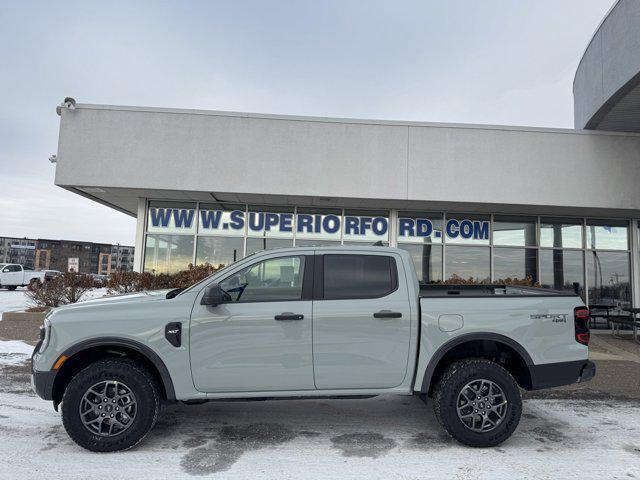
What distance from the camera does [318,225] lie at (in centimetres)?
1289

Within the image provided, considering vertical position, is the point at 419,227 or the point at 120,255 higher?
the point at 120,255

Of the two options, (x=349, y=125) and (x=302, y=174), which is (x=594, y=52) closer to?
(x=349, y=125)

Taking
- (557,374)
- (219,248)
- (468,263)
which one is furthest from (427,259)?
(557,374)

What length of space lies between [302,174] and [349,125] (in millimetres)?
1760

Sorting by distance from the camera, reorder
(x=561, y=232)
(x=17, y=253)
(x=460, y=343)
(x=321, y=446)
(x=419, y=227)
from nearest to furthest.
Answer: (x=321, y=446), (x=460, y=343), (x=419, y=227), (x=561, y=232), (x=17, y=253)

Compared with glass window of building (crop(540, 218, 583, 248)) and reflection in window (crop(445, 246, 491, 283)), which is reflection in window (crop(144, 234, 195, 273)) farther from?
glass window of building (crop(540, 218, 583, 248))

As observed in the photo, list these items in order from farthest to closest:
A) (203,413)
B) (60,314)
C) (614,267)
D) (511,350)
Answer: (614,267)
(203,413)
(511,350)
(60,314)

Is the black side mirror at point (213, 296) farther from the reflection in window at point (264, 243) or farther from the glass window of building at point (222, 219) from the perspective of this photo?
the glass window of building at point (222, 219)

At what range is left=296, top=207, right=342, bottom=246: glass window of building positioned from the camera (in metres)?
12.8

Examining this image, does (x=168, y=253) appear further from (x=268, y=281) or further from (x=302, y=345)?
(x=302, y=345)

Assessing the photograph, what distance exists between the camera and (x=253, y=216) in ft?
42.1

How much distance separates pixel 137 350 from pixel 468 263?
10937 mm

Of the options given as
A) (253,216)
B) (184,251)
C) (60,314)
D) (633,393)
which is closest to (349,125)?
(253,216)

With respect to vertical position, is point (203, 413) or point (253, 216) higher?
point (253, 216)
